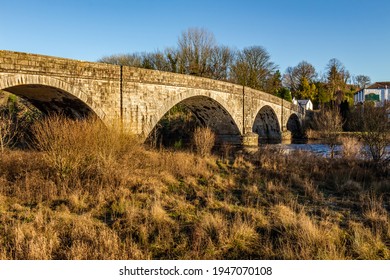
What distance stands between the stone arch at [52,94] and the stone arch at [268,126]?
2311cm

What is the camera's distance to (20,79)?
372 inches

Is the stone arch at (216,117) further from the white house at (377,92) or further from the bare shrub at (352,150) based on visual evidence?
the white house at (377,92)

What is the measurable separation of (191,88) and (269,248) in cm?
1285

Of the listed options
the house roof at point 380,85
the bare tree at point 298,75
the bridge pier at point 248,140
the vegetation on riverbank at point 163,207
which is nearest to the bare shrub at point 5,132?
the vegetation on riverbank at point 163,207

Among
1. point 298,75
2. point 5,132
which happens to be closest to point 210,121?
point 5,132

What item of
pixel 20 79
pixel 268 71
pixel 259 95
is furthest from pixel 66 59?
pixel 268 71

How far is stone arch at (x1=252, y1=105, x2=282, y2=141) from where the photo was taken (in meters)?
32.7

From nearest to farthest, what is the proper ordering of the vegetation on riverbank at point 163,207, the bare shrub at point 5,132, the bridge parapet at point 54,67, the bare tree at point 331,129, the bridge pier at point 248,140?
the vegetation on riverbank at point 163,207 → the bridge parapet at point 54,67 → the bare shrub at point 5,132 → the bare tree at point 331,129 → the bridge pier at point 248,140

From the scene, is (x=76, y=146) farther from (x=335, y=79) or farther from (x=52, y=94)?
(x=335, y=79)

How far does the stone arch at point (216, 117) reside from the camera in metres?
20.2

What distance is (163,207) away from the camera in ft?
23.0

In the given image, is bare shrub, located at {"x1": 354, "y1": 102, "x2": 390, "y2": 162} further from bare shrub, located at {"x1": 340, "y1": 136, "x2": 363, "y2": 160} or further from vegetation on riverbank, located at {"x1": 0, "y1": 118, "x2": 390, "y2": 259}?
vegetation on riverbank, located at {"x1": 0, "y1": 118, "x2": 390, "y2": 259}

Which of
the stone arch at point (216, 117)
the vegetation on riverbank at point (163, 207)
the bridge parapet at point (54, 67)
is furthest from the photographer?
the stone arch at point (216, 117)
